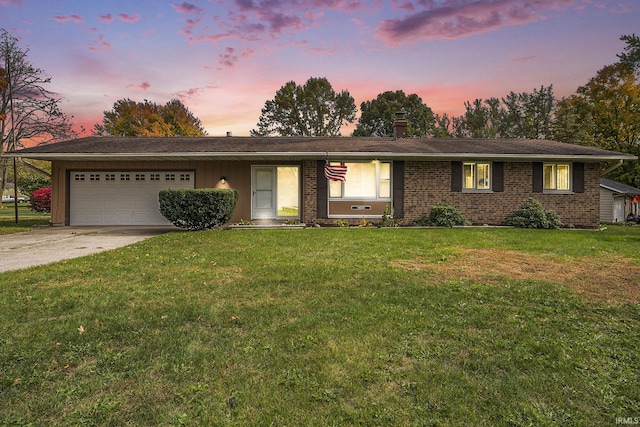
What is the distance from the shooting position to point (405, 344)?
113 inches

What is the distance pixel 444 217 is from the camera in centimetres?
1254

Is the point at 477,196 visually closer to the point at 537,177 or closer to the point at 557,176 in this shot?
the point at 537,177

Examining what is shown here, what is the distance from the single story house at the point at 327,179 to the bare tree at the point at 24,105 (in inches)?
704

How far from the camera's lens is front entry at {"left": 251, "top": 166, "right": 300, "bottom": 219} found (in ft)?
45.3

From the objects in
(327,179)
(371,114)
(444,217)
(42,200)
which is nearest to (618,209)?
(444,217)

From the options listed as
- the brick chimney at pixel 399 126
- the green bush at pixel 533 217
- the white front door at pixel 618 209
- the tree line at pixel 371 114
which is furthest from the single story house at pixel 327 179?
the tree line at pixel 371 114

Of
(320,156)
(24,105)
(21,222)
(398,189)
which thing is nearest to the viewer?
(320,156)

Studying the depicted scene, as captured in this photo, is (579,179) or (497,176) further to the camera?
(579,179)

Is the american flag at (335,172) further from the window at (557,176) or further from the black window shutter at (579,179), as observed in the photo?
the black window shutter at (579,179)

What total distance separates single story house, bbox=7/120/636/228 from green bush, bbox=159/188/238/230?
2.17m

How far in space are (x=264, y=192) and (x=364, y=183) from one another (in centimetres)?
399

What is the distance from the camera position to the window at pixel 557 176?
44.2ft

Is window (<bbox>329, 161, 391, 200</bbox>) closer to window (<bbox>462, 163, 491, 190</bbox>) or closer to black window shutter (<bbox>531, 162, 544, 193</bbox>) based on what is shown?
window (<bbox>462, 163, 491, 190</bbox>)

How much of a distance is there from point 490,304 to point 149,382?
3413 millimetres
